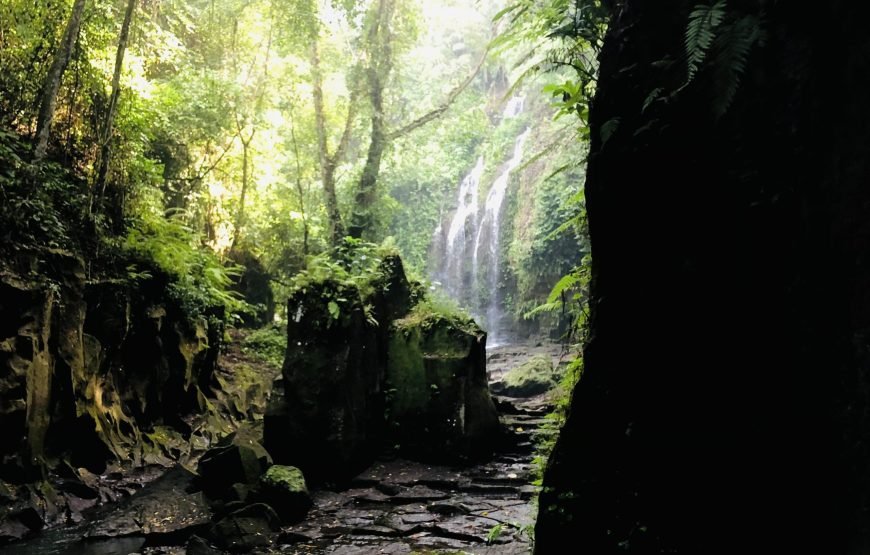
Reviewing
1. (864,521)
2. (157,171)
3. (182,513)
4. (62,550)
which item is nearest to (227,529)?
(182,513)

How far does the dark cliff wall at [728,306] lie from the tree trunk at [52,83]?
293 inches

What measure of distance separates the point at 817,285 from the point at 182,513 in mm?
6750

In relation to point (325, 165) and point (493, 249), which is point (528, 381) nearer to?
point (325, 165)

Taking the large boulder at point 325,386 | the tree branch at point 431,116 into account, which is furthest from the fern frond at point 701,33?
the tree branch at point 431,116

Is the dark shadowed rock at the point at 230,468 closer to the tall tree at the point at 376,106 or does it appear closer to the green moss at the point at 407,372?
the green moss at the point at 407,372

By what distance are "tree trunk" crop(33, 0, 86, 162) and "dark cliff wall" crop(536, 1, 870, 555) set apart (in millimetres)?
7435

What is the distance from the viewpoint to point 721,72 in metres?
2.29

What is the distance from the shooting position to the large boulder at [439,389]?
9117mm

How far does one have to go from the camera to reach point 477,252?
2464cm

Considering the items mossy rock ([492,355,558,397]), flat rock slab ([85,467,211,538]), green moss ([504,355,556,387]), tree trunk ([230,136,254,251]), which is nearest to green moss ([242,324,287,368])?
tree trunk ([230,136,254,251])

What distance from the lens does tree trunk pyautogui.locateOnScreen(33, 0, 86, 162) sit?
7.46 metres

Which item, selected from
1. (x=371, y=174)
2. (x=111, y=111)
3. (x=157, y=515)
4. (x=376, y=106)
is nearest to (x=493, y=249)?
→ (x=371, y=174)

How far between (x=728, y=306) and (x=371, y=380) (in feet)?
24.0

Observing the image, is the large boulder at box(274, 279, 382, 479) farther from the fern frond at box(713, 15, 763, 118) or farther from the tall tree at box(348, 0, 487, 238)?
the tall tree at box(348, 0, 487, 238)
